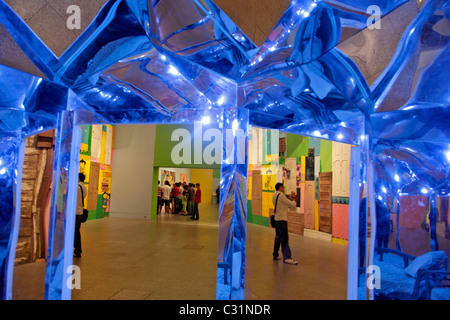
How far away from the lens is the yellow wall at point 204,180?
19609 mm

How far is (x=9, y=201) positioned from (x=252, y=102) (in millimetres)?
2645

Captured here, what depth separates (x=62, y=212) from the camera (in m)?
2.72

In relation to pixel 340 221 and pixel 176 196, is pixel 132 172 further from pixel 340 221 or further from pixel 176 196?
pixel 340 221

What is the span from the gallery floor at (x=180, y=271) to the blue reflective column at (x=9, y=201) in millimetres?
556

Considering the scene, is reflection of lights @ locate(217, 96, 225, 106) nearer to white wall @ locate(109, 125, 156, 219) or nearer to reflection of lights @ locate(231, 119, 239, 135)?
reflection of lights @ locate(231, 119, 239, 135)

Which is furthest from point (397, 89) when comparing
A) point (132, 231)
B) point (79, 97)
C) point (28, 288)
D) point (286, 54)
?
point (132, 231)

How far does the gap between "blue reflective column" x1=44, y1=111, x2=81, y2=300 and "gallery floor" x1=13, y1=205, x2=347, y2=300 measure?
0.59 metres

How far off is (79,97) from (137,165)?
8565mm

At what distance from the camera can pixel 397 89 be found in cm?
276

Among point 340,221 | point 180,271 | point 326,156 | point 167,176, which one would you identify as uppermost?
point 326,156

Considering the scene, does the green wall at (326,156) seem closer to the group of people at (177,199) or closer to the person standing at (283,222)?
the person standing at (283,222)

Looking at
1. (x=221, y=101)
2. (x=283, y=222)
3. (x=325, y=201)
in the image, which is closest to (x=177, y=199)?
(x=325, y=201)

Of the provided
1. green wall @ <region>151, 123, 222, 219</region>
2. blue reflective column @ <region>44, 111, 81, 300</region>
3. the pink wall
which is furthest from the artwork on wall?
blue reflective column @ <region>44, 111, 81, 300</region>

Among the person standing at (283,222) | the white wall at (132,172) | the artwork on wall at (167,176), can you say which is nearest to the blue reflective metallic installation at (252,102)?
the person standing at (283,222)
